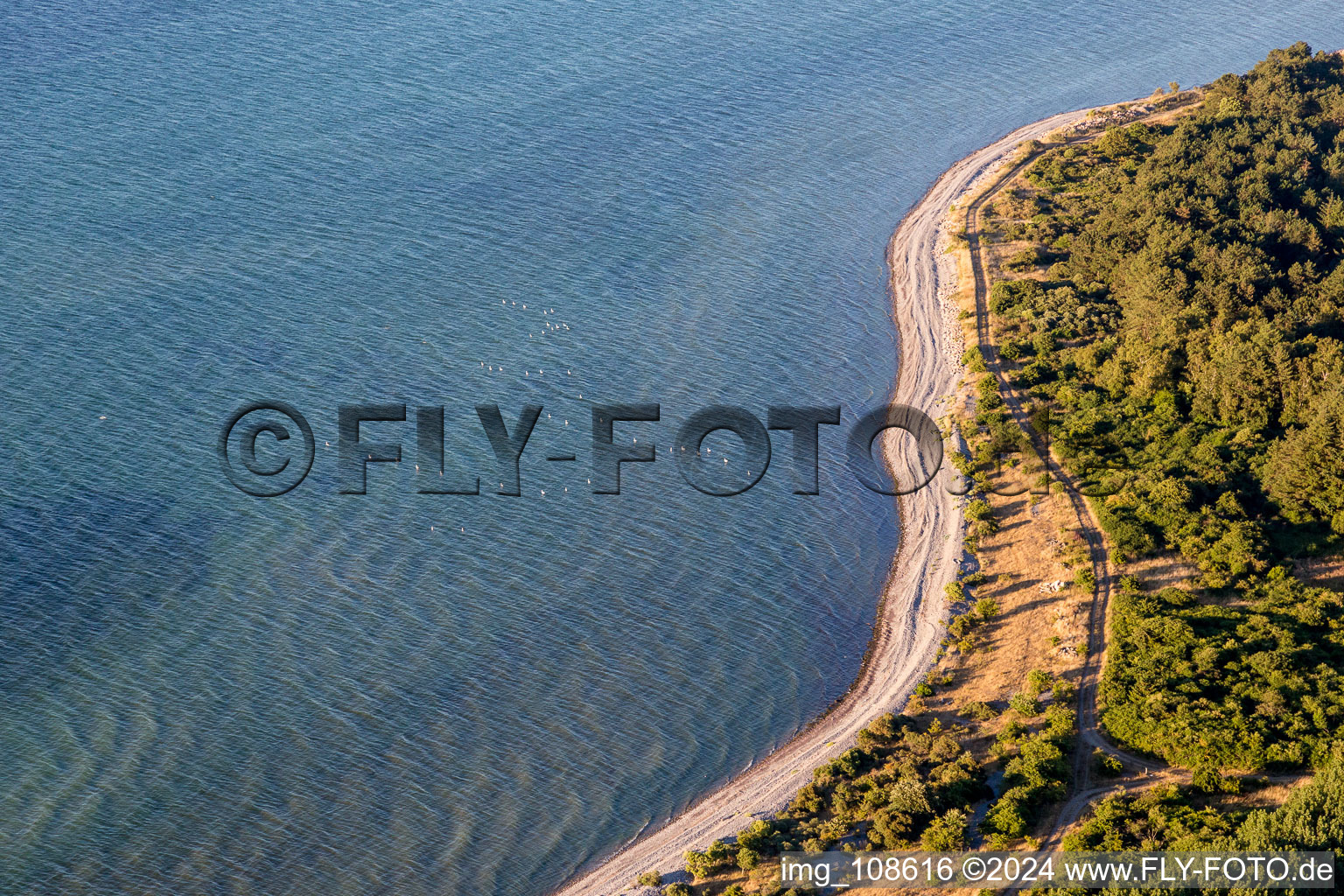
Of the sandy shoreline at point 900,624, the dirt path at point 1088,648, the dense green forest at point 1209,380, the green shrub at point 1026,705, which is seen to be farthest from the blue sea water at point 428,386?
the dense green forest at point 1209,380

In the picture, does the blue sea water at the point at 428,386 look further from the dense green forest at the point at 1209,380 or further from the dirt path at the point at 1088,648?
the dense green forest at the point at 1209,380

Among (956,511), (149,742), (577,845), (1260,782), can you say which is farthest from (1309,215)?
(149,742)

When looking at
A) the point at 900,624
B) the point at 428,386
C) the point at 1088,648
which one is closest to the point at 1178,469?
the point at 1088,648

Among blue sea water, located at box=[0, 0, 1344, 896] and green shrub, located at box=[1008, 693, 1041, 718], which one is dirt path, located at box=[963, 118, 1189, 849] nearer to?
green shrub, located at box=[1008, 693, 1041, 718]

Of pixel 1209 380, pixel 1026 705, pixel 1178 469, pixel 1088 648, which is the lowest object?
pixel 1026 705

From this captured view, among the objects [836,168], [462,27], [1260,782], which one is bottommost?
[1260,782]

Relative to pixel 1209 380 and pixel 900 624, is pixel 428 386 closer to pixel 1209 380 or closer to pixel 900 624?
pixel 900 624

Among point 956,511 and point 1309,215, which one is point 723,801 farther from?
point 1309,215
